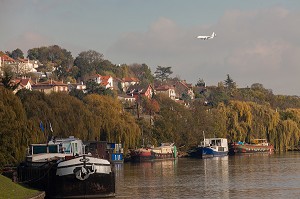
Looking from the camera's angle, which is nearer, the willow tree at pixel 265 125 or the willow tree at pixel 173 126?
the willow tree at pixel 173 126

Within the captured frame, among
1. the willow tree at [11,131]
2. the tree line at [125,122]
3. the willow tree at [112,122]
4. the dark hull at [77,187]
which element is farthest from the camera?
the willow tree at [112,122]

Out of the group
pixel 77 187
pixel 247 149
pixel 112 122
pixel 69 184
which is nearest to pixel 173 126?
pixel 247 149

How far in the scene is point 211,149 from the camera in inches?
4683

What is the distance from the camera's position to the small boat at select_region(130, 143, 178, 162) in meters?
104

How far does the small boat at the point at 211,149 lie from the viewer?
391 ft

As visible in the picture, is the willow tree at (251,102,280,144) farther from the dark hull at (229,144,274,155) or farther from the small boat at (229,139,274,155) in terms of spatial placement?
the dark hull at (229,144,274,155)

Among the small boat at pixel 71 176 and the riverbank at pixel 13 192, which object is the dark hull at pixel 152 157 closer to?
the small boat at pixel 71 176

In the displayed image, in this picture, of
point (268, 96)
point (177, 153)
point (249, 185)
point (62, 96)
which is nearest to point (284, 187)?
point (249, 185)

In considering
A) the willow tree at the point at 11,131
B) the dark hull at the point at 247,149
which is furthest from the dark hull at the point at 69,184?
the dark hull at the point at 247,149

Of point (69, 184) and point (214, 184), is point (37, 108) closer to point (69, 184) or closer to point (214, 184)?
point (214, 184)

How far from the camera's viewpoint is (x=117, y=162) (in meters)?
100

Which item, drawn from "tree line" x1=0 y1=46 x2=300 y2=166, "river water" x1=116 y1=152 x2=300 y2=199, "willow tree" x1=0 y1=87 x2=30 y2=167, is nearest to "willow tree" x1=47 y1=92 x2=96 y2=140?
"tree line" x1=0 y1=46 x2=300 y2=166

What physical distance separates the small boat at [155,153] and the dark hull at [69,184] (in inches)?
2156

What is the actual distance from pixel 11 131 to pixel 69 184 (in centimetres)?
1536
